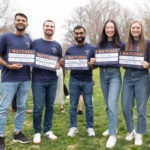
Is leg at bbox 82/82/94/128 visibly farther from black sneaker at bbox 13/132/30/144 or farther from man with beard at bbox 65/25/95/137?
black sneaker at bbox 13/132/30/144

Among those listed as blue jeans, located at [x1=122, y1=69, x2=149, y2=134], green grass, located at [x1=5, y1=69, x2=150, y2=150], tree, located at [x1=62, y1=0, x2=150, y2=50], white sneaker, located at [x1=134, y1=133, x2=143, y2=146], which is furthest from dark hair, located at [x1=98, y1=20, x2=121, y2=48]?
tree, located at [x1=62, y1=0, x2=150, y2=50]

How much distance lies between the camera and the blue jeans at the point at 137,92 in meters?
6.09

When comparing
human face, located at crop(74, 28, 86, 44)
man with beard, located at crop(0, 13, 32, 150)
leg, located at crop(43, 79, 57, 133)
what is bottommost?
leg, located at crop(43, 79, 57, 133)

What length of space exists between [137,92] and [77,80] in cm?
131

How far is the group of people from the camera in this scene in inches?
239

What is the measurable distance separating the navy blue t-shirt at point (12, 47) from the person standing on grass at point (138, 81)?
1980 mm

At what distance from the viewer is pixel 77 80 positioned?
266 inches

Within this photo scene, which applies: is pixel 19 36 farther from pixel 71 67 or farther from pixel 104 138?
pixel 104 138

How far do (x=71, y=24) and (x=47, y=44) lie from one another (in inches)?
2235

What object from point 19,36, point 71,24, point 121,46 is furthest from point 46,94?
point 71,24

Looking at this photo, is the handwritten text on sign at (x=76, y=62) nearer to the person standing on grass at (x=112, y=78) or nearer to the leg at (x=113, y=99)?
the person standing on grass at (x=112, y=78)

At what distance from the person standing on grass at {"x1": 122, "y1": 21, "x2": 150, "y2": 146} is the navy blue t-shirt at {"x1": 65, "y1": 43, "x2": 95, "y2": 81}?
2.68ft

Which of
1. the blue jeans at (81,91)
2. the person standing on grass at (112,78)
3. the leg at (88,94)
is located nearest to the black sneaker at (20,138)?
the blue jeans at (81,91)

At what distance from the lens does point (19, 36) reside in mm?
6180
